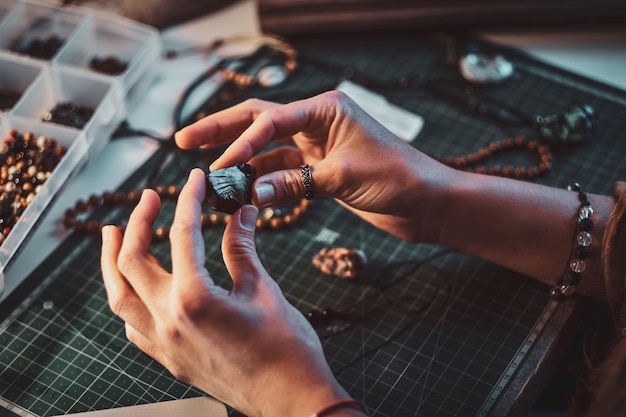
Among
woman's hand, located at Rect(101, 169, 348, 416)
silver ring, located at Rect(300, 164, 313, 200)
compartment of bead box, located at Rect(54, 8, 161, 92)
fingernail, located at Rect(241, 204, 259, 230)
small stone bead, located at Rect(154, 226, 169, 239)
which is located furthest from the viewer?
compartment of bead box, located at Rect(54, 8, 161, 92)

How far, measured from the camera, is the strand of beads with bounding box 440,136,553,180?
5.58 ft

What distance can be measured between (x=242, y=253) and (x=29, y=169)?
62 cm

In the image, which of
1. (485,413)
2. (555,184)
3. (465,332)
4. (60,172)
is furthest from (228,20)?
(485,413)

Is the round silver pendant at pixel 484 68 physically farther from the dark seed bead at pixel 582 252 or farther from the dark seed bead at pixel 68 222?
the dark seed bead at pixel 68 222

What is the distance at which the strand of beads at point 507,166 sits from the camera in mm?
1702

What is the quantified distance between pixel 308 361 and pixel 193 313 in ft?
0.60

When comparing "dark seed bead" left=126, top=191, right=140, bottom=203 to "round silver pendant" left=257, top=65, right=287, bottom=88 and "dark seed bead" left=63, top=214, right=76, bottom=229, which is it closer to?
"dark seed bead" left=63, top=214, right=76, bottom=229

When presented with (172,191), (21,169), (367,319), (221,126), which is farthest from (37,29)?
(367,319)

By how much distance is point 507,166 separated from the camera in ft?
5.68

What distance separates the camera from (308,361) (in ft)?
3.72

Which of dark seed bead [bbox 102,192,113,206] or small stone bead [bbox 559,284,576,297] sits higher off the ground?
small stone bead [bbox 559,284,576,297]

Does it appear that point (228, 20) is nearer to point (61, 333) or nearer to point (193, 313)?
point (61, 333)

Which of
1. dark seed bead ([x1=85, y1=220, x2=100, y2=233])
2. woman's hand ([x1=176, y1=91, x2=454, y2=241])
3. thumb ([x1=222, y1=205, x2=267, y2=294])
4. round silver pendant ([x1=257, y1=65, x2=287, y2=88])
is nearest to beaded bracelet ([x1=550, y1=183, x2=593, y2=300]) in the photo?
woman's hand ([x1=176, y1=91, x2=454, y2=241])

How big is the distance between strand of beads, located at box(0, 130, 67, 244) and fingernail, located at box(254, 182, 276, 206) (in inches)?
19.9
